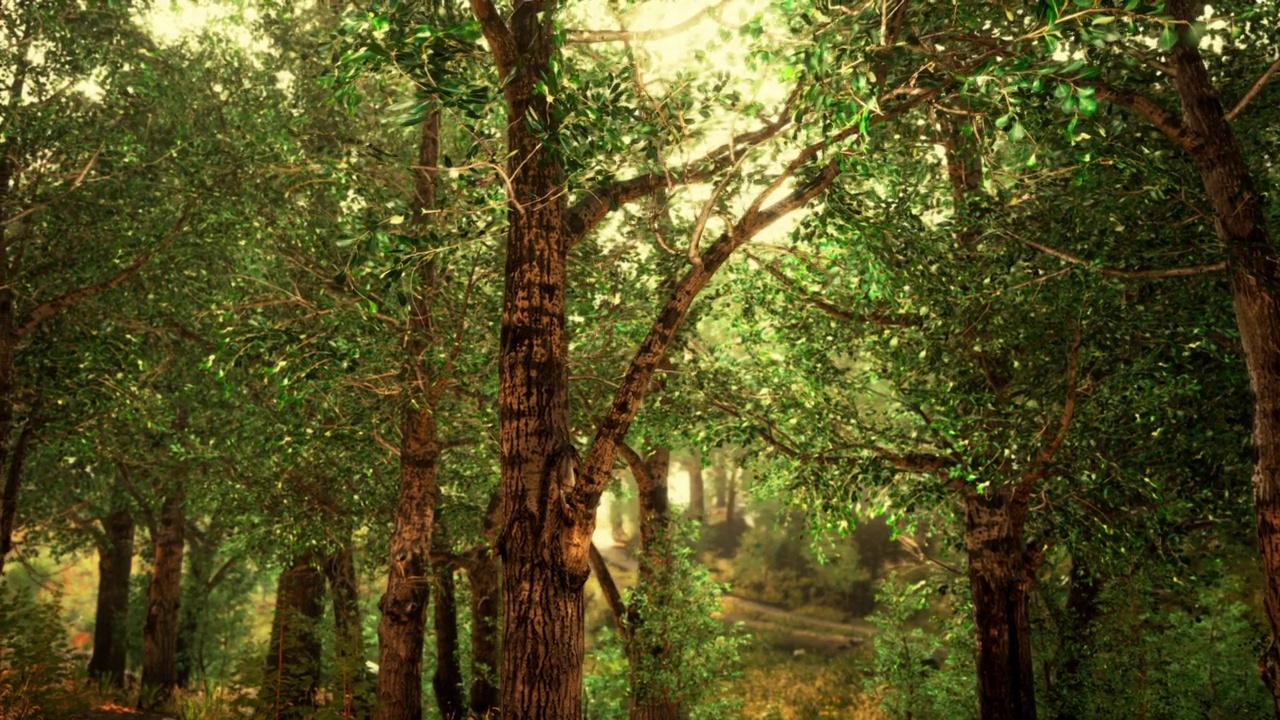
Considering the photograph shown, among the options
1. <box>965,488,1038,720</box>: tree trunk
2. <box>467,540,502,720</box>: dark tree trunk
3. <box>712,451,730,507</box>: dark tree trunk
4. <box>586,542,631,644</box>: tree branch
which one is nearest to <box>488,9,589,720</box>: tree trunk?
<box>586,542,631,644</box>: tree branch

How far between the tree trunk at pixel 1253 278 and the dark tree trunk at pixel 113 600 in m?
25.6

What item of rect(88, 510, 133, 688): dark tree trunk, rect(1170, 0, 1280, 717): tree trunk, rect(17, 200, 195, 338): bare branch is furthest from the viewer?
rect(88, 510, 133, 688): dark tree trunk

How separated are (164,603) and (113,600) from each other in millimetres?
5823

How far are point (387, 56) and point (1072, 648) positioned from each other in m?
14.4

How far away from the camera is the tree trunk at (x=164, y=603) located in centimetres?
1838

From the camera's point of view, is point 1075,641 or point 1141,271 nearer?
point 1141,271

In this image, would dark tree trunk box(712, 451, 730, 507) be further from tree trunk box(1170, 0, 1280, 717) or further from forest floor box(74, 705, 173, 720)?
tree trunk box(1170, 0, 1280, 717)

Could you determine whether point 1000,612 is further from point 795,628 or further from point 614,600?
point 795,628

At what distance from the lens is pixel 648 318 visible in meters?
10.9

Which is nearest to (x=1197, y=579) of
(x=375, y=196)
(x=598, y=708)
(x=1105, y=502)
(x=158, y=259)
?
(x=1105, y=502)

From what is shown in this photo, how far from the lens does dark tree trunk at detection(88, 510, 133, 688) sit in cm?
2227

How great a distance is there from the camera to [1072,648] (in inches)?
526

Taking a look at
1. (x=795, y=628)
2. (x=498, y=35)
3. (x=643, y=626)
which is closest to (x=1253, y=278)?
(x=498, y=35)

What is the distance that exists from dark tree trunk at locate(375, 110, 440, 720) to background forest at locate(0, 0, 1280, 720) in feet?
0.19
